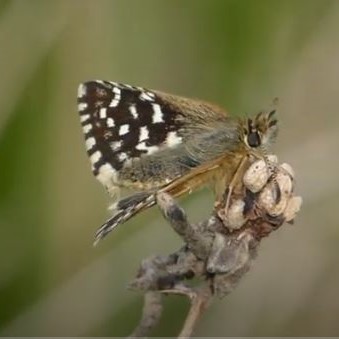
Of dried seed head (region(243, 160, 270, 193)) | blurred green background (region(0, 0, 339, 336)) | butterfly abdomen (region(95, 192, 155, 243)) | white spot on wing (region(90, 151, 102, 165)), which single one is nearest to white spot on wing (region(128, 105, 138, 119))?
white spot on wing (region(90, 151, 102, 165))

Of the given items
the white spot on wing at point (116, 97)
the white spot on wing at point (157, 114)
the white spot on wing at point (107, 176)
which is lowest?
the white spot on wing at point (107, 176)

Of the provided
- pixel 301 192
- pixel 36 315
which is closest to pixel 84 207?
pixel 36 315

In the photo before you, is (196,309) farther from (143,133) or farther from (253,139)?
(143,133)

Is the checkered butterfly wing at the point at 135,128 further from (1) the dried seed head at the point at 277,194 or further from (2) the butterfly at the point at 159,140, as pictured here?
(1) the dried seed head at the point at 277,194

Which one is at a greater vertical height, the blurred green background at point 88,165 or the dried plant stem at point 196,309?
the blurred green background at point 88,165

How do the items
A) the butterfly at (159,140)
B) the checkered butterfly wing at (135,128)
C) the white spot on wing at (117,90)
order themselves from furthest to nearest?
the white spot on wing at (117,90), the checkered butterfly wing at (135,128), the butterfly at (159,140)

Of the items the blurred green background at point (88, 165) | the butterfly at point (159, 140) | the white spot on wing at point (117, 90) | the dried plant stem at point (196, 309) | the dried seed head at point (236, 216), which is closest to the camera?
the dried plant stem at point (196, 309)

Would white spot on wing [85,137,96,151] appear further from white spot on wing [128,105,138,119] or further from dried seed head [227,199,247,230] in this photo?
dried seed head [227,199,247,230]

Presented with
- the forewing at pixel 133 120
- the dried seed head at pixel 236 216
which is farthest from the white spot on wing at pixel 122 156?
the dried seed head at pixel 236 216
